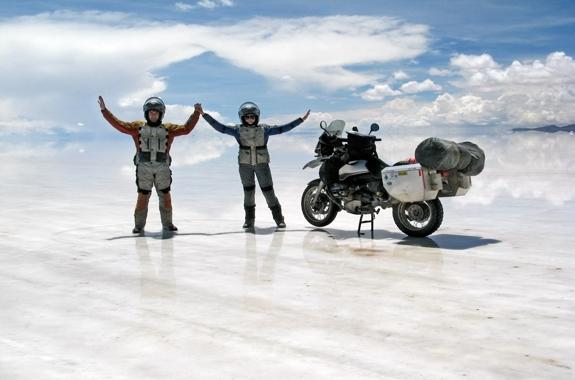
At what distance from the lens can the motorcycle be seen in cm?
967

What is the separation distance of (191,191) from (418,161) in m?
10.8

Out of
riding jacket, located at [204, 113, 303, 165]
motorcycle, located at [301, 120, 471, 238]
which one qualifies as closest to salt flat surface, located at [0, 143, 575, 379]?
motorcycle, located at [301, 120, 471, 238]

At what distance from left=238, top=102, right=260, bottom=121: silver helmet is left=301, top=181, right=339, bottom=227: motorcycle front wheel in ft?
5.32

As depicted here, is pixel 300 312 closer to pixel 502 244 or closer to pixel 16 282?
pixel 16 282

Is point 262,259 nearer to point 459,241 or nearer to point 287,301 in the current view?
point 287,301

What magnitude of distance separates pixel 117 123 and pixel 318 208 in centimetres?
374

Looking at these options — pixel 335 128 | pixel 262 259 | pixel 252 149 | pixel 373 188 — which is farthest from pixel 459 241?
pixel 252 149

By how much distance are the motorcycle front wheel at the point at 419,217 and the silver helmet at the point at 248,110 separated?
121 inches

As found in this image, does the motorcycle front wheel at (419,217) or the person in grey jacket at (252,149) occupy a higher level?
the person in grey jacket at (252,149)

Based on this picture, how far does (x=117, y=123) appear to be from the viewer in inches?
435

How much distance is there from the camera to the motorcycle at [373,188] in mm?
9672

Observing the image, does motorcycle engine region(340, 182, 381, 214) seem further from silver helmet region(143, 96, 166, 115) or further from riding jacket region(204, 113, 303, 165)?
silver helmet region(143, 96, 166, 115)

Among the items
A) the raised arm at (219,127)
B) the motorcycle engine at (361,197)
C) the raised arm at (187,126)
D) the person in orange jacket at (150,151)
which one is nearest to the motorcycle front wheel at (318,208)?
the motorcycle engine at (361,197)

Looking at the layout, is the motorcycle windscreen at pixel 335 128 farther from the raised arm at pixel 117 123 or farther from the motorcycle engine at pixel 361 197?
the raised arm at pixel 117 123
